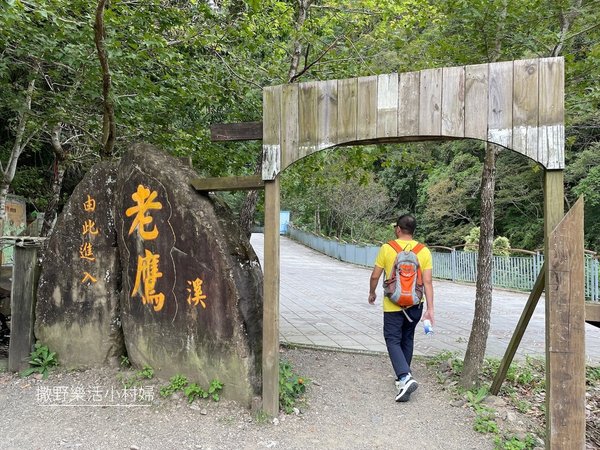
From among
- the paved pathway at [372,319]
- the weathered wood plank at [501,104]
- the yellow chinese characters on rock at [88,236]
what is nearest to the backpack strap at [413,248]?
the weathered wood plank at [501,104]

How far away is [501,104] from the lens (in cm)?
319

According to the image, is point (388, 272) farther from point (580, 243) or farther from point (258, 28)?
point (258, 28)

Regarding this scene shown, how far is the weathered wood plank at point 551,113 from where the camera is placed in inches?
120

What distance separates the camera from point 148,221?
4316 mm

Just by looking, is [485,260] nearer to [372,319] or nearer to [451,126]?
[451,126]

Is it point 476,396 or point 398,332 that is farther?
point 398,332

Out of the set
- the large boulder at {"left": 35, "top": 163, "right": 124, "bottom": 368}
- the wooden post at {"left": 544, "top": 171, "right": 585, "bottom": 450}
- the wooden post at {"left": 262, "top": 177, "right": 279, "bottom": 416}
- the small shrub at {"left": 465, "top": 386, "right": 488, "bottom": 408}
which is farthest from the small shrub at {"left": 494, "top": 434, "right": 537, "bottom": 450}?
the large boulder at {"left": 35, "top": 163, "right": 124, "bottom": 368}

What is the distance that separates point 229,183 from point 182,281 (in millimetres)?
983

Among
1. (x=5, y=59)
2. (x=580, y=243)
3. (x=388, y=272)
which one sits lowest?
(x=388, y=272)

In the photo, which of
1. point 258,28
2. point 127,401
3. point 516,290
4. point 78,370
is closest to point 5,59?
point 258,28

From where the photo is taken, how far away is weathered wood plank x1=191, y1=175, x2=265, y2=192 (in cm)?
382

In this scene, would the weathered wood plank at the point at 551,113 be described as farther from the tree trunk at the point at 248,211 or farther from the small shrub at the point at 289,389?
the tree trunk at the point at 248,211

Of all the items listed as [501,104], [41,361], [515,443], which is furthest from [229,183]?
[515,443]

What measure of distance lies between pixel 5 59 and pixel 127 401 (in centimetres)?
494
